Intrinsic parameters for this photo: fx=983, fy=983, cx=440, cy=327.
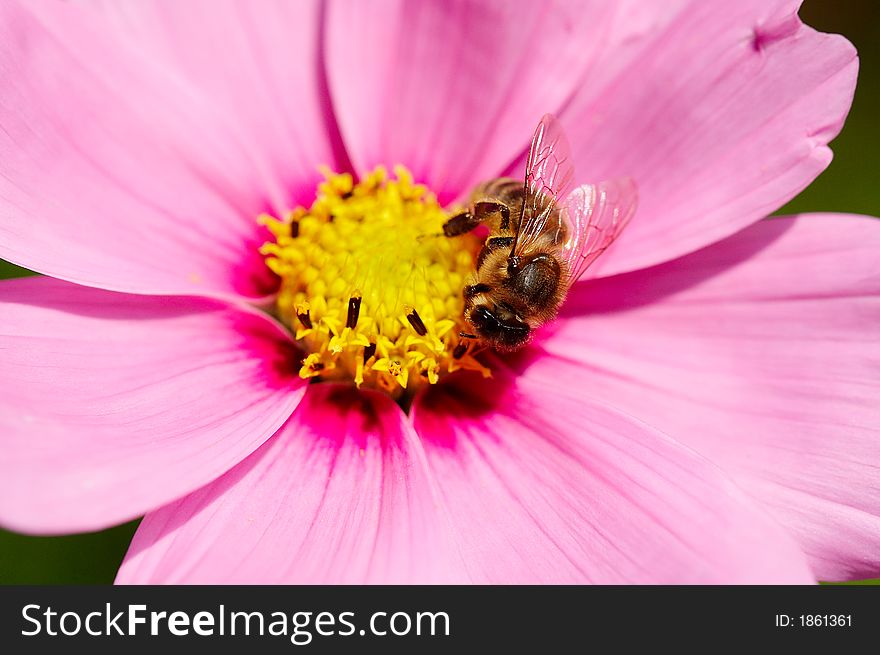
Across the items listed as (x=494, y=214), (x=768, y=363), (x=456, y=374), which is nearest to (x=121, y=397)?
(x=456, y=374)

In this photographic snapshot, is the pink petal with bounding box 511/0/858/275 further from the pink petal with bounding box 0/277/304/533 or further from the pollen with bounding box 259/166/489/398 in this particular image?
the pink petal with bounding box 0/277/304/533

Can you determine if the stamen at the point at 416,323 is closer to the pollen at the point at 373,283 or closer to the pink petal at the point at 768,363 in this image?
the pollen at the point at 373,283

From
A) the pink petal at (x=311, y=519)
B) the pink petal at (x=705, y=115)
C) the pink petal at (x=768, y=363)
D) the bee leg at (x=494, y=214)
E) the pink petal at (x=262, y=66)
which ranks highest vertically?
the pink petal at (x=262, y=66)

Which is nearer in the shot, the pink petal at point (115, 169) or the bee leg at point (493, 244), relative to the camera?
the pink petal at point (115, 169)

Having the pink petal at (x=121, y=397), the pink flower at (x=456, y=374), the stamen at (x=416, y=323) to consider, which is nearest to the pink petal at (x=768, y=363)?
the pink flower at (x=456, y=374)

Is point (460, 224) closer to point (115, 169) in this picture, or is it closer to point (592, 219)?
point (592, 219)

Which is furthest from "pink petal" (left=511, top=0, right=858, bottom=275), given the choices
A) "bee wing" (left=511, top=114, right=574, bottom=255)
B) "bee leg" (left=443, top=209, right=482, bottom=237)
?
"bee leg" (left=443, top=209, right=482, bottom=237)
